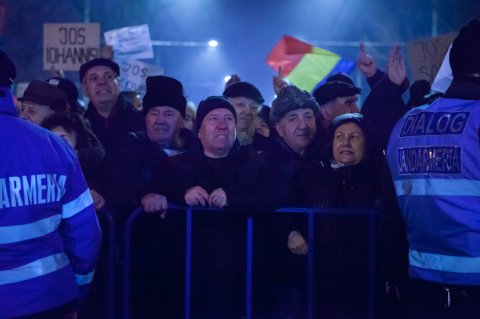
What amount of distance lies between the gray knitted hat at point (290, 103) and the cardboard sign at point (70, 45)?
13.4 ft

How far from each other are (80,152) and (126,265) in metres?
1.13

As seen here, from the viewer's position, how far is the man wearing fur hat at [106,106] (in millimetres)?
6172

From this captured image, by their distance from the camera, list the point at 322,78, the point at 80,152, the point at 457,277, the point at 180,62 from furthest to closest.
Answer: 1. the point at 180,62
2. the point at 322,78
3. the point at 80,152
4. the point at 457,277

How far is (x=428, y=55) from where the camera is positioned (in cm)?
624

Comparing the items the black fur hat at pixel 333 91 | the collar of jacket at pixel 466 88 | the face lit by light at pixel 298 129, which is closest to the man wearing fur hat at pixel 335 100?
the black fur hat at pixel 333 91

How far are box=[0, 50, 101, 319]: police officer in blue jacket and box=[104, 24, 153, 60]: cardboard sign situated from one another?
6.87m

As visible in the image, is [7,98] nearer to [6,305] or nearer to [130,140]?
[6,305]

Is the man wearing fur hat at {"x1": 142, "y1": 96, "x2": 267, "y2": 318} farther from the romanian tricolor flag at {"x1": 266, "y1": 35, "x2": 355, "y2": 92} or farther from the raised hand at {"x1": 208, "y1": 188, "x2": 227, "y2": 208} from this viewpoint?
the romanian tricolor flag at {"x1": 266, "y1": 35, "x2": 355, "y2": 92}

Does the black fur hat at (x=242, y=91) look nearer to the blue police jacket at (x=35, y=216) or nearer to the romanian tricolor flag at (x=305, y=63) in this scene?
the romanian tricolor flag at (x=305, y=63)

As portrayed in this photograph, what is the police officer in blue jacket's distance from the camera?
2850 mm

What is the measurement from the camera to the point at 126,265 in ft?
13.9

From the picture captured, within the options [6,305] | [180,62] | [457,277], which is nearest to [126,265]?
[6,305]

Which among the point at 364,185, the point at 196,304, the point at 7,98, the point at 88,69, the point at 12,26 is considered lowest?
the point at 196,304

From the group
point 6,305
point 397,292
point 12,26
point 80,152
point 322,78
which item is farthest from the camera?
point 12,26
